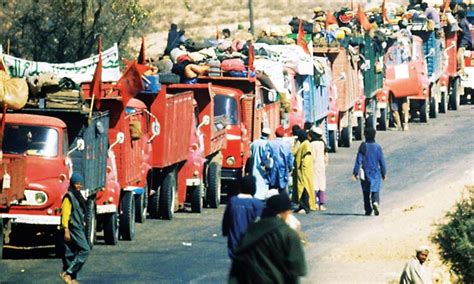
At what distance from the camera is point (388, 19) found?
156 ft

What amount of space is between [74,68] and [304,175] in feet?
13.1

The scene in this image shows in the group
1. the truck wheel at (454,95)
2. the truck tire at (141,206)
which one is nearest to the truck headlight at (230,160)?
the truck tire at (141,206)

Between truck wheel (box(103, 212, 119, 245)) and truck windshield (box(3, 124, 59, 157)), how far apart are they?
1.71m

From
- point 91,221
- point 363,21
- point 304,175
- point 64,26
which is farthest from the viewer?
point 363,21

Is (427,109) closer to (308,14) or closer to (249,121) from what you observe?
(249,121)

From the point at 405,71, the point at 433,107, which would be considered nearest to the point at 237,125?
the point at 405,71

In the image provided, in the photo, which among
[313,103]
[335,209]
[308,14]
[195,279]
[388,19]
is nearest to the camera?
[195,279]

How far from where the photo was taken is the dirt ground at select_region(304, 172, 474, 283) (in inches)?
821

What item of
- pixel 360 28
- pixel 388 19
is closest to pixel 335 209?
pixel 360 28

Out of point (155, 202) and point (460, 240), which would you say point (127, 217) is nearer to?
point (155, 202)

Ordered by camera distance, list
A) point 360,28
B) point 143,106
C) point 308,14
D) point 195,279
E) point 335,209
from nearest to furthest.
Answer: point 195,279 < point 143,106 < point 335,209 < point 360,28 < point 308,14

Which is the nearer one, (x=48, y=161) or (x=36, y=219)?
(x=36, y=219)

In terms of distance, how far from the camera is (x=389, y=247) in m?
23.4

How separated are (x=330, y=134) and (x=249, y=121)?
28.8 feet
